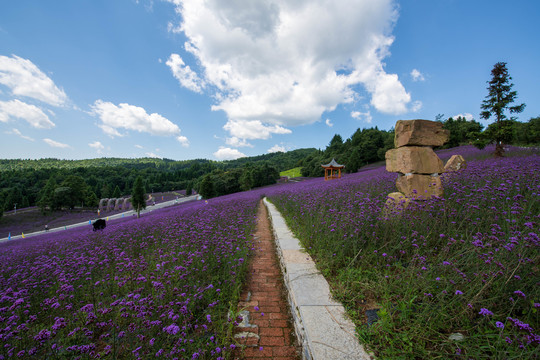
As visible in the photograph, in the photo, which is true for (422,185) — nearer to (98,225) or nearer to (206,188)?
(98,225)

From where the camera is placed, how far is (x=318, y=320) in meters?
2.18

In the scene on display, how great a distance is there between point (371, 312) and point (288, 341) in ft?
3.40

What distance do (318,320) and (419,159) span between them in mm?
4544

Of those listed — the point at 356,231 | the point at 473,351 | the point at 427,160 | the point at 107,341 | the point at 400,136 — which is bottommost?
the point at 107,341

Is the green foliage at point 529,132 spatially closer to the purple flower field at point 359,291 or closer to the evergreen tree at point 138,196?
the purple flower field at point 359,291

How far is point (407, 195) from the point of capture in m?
4.80

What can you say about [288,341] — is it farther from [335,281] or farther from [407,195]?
[407,195]

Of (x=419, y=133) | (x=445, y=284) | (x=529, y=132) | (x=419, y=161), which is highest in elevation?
(x=529, y=132)

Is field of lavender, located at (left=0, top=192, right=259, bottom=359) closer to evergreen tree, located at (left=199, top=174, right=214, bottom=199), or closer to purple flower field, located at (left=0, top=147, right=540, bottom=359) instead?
purple flower field, located at (left=0, top=147, right=540, bottom=359)

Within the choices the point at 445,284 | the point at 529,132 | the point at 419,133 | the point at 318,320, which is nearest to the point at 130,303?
the point at 318,320

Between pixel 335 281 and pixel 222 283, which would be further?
pixel 222 283

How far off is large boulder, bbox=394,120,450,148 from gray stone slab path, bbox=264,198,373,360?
378 cm

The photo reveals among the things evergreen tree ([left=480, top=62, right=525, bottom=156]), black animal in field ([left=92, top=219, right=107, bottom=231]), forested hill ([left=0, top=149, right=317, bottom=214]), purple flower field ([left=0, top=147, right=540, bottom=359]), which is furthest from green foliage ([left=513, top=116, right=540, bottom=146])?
black animal in field ([left=92, top=219, right=107, bottom=231])

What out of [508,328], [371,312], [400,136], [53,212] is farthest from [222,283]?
[53,212]
